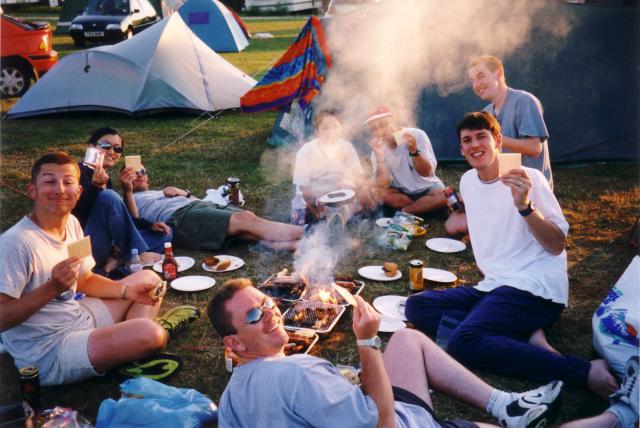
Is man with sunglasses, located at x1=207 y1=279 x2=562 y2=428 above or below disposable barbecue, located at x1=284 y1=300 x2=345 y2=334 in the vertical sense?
above

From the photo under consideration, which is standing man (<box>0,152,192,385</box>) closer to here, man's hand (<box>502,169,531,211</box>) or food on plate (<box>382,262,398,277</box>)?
food on plate (<box>382,262,398,277</box>)

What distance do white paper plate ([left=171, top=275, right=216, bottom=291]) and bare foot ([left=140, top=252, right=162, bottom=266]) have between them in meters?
0.52

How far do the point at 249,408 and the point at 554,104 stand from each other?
7.24m

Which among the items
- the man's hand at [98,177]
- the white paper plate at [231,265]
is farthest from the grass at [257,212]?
the man's hand at [98,177]

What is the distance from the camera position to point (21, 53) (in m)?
13.1

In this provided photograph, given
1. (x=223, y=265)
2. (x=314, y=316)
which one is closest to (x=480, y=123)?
(x=314, y=316)

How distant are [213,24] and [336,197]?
1641 centimetres

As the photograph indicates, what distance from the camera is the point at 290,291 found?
Result: 4738 millimetres

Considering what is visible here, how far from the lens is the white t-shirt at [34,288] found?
11.1 feet

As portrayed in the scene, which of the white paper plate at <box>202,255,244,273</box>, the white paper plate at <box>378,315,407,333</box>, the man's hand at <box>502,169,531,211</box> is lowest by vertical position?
the white paper plate at <box>202,255,244,273</box>

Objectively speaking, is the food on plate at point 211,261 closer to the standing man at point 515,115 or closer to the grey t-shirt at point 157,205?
the grey t-shirt at point 157,205

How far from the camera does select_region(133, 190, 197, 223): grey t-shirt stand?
20.5ft

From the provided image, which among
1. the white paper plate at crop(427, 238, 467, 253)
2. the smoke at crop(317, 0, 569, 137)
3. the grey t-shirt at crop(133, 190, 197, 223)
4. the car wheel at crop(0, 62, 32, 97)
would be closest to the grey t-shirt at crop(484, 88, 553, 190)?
the white paper plate at crop(427, 238, 467, 253)

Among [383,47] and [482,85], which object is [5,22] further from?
[482,85]
